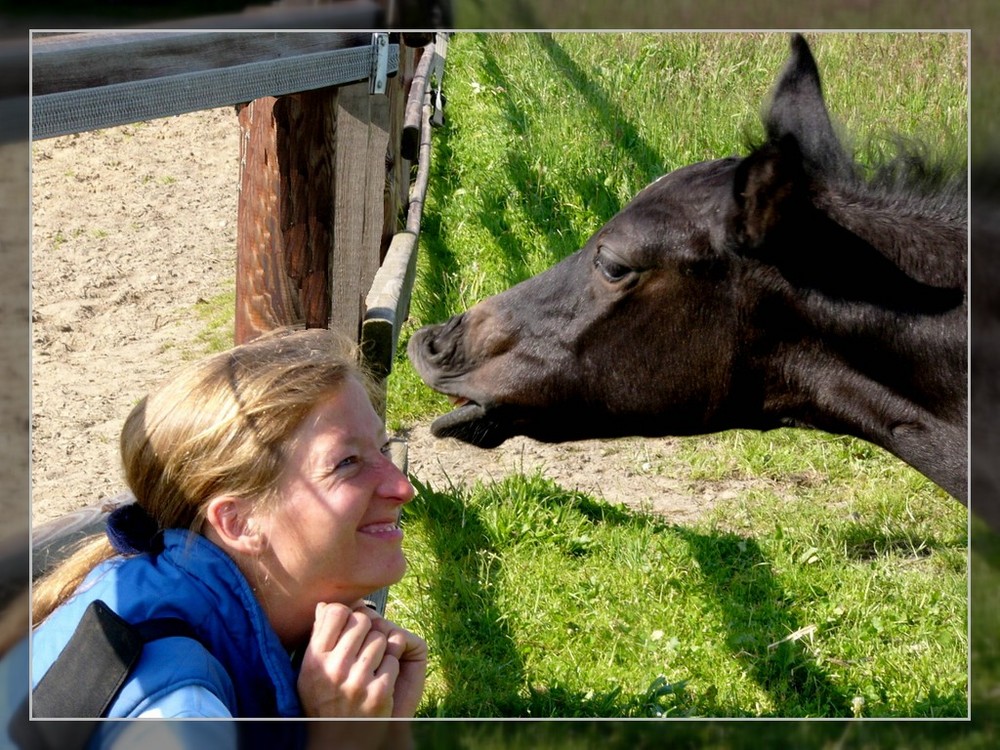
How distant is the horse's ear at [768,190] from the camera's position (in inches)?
84.4

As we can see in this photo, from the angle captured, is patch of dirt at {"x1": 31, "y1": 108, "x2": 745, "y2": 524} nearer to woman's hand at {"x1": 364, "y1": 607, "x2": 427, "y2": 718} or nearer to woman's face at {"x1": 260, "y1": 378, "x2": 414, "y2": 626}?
woman's face at {"x1": 260, "y1": 378, "x2": 414, "y2": 626}

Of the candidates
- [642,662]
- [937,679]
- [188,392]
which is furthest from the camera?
[642,662]

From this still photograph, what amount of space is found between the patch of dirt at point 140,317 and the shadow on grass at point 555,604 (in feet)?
0.72

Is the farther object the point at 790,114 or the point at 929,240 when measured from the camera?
the point at 790,114

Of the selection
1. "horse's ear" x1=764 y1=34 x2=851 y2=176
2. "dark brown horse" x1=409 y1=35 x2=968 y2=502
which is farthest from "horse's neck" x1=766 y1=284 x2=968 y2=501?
"horse's ear" x1=764 y1=34 x2=851 y2=176

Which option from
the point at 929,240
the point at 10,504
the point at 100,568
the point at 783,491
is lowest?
the point at 783,491

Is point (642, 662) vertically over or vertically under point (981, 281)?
under

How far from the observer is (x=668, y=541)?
364 centimetres

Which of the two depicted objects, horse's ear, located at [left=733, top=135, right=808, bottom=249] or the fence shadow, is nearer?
horse's ear, located at [left=733, top=135, right=808, bottom=249]

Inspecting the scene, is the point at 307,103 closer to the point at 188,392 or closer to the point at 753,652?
the point at 188,392

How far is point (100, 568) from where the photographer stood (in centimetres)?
149

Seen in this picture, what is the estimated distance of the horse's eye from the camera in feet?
8.14

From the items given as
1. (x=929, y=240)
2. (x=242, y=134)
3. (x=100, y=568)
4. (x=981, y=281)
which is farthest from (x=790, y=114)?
(x=100, y=568)

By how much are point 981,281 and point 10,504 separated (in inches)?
60.1
